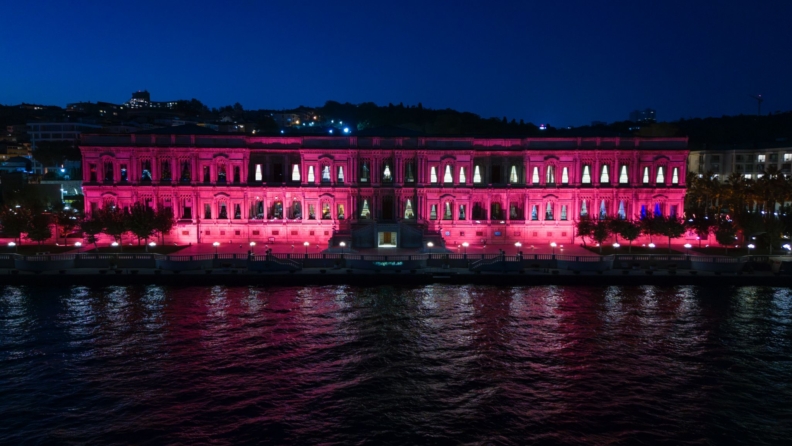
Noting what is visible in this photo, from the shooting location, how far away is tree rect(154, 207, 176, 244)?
58531 millimetres

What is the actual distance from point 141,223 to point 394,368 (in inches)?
1441

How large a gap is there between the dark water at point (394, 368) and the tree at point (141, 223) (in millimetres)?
12480

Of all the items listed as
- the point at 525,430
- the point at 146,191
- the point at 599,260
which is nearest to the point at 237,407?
the point at 525,430

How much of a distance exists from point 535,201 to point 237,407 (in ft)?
154

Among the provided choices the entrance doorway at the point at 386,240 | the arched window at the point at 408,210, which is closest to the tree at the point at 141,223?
the entrance doorway at the point at 386,240

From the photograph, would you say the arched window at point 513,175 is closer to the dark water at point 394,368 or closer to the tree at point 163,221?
the dark water at point 394,368

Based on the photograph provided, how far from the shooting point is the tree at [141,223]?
56844mm

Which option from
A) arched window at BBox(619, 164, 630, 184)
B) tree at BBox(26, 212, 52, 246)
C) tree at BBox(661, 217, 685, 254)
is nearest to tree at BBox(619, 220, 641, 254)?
tree at BBox(661, 217, 685, 254)

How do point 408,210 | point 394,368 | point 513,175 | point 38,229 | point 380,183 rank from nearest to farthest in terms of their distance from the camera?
point 394,368 < point 38,229 < point 380,183 < point 408,210 < point 513,175

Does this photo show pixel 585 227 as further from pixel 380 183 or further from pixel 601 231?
pixel 380 183

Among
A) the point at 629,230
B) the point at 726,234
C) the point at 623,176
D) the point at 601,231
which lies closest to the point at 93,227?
the point at 601,231

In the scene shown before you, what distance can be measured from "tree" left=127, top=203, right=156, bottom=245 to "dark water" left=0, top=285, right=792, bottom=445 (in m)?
12.5

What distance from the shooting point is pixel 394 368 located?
100 feet

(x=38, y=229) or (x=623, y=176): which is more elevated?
(x=623, y=176)
